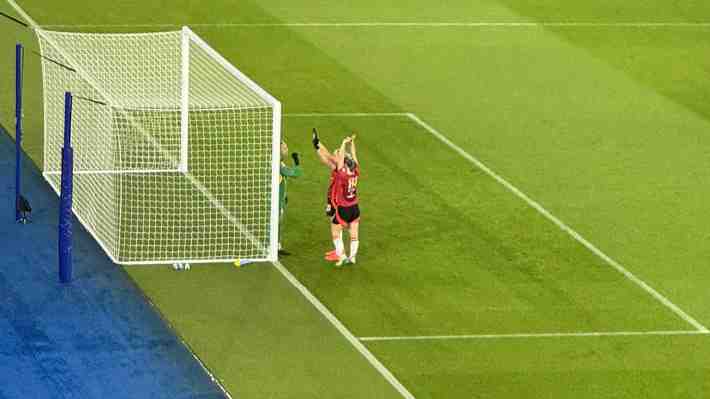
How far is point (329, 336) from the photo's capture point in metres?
18.7

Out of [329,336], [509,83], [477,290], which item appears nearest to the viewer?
[329,336]

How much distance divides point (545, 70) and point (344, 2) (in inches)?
220

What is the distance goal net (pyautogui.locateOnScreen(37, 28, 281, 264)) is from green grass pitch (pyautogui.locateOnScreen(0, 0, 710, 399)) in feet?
1.97

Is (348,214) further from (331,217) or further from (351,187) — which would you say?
(331,217)

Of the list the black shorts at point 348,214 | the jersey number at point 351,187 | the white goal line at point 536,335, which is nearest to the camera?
the white goal line at point 536,335

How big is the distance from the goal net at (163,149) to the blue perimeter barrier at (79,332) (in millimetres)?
670

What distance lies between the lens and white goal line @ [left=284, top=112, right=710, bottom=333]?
65.4 feet

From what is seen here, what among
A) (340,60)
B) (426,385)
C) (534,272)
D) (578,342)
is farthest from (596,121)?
(426,385)

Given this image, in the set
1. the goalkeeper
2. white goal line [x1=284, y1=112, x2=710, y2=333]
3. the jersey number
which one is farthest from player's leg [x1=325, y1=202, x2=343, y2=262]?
white goal line [x1=284, y1=112, x2=710, y2=333]

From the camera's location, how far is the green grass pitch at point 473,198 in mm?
18266

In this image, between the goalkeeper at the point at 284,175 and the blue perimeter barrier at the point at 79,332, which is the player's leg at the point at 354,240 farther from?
the blue perimeter barrier at the point at 79,332

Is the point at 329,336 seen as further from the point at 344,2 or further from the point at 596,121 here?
the point at 344,2

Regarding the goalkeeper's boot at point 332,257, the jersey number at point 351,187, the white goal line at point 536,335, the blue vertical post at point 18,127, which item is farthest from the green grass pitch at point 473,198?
the blue vertical post at point 18,127

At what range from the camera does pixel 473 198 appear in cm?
2327
